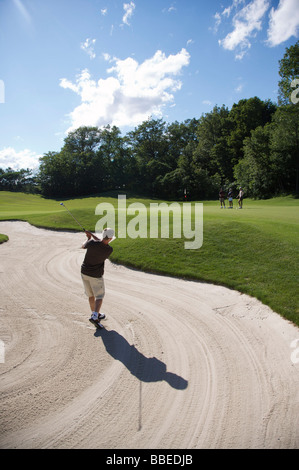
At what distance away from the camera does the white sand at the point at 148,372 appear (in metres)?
3.71

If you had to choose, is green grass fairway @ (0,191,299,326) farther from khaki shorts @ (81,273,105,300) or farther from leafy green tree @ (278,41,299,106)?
leafy green tree @ (278,41,299,106)

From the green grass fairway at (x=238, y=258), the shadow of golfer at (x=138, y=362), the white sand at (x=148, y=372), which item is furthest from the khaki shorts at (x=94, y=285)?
the green grass fairway at (x=238, y=258)

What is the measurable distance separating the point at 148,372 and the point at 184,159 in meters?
59.6

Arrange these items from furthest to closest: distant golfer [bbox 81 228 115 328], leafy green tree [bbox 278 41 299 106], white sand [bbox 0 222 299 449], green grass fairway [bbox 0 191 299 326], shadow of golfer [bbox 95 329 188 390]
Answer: leafy green tree [bbox 278 41 299 106] → green grass fairway [bbox 0 191 299 326] → distant golfer [bbox 81 228 115 328] → shadow of golfer [bbox 95 329 188 390] → white sand [bbox 0 222 299 449]

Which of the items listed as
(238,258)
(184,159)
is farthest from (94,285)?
(184,159)

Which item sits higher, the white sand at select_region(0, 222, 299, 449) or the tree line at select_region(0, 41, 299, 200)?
the tree line at select_region(0, 41, 299, 200)

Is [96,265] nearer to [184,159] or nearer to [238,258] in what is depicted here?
[238,258]

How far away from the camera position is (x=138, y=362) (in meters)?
5.11

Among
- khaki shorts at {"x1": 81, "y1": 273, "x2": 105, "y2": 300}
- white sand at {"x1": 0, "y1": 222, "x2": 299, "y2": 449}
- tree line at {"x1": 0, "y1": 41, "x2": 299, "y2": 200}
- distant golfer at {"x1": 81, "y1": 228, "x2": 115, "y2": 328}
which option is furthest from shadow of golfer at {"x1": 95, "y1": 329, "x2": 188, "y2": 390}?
tree line at {"x1": 0, "y1": 41, "x2": 299, "y2": 200}

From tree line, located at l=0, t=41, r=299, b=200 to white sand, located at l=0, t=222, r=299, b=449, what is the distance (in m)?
43.3

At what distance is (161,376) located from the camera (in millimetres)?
4719

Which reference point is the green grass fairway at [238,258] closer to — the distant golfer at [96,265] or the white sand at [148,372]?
the white sand at [148,372]

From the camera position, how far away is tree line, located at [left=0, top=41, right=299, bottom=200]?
149 ft
